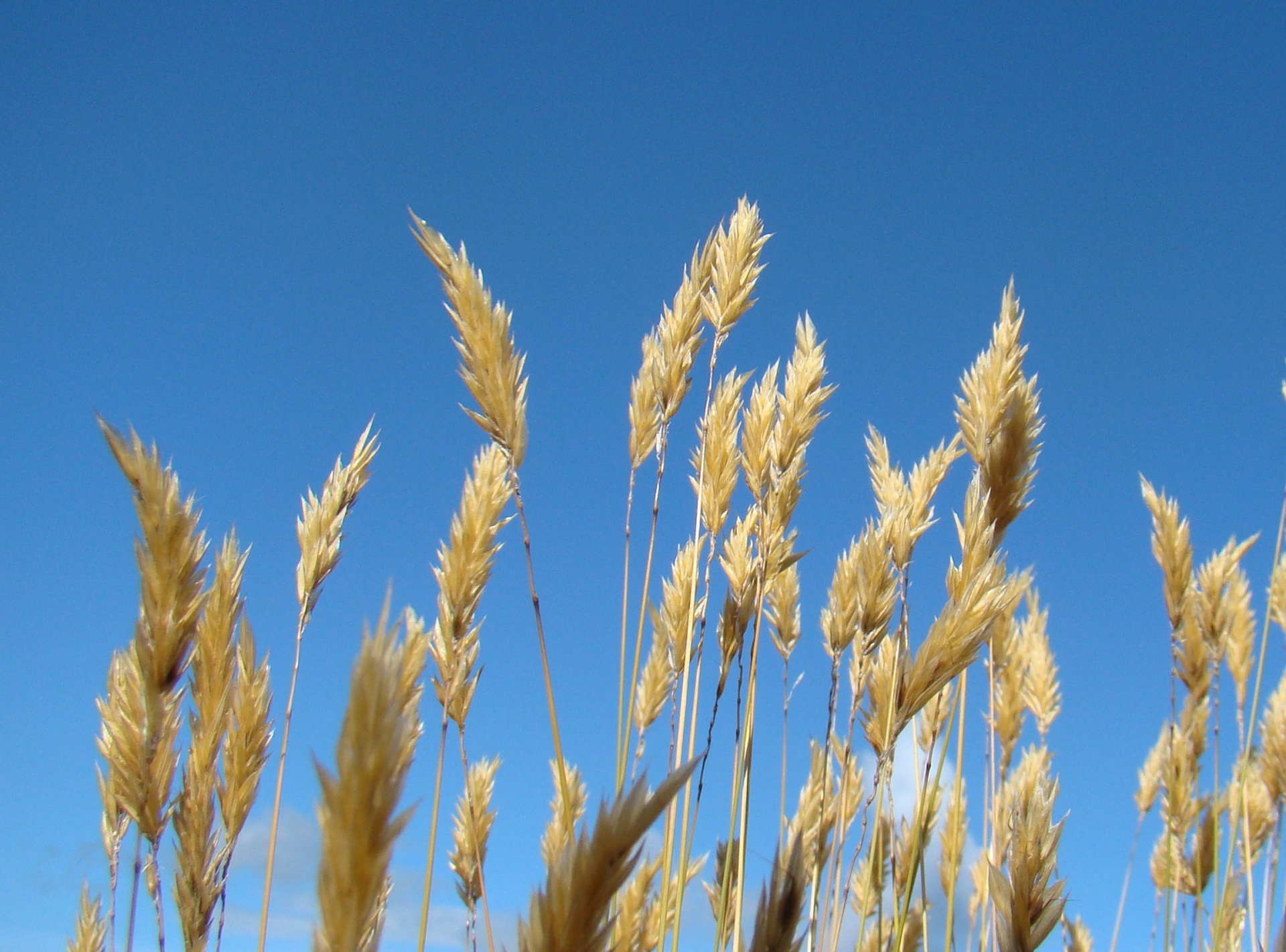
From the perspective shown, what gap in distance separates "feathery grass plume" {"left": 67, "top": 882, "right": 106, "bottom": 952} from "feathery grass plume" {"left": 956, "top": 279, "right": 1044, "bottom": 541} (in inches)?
86.8

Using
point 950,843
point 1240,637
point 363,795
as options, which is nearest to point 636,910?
point 950,843

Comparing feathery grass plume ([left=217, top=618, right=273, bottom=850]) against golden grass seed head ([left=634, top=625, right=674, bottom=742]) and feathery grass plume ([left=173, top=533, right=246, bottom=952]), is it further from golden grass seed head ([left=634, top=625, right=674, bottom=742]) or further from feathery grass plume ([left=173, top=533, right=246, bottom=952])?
golden grass seed head ([left=634, top=625, right=674, bottom=742])

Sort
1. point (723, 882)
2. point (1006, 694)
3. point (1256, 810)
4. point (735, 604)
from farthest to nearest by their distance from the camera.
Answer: point (1256, 810) < point (1006, 694) < point (735, 604) < point (723, 882)

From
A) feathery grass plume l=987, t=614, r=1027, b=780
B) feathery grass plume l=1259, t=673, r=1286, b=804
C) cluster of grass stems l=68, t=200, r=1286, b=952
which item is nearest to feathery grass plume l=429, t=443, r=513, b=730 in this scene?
cluster of grass stems l=68, t=200, r=1286, b=952

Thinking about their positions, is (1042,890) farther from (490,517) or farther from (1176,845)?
(1176,845)

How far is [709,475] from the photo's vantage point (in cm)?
209

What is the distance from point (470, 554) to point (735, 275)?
98cm

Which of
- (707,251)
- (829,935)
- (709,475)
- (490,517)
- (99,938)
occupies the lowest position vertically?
(99,938)

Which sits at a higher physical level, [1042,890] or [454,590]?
[454,590]

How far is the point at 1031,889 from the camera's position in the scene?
96 centimetres

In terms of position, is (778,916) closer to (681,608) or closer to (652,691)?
(681,608)

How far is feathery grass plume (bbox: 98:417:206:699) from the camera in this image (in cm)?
121

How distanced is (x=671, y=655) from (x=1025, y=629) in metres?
2.13

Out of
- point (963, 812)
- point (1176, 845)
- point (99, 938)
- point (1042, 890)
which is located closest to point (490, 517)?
point (1042, 890)
